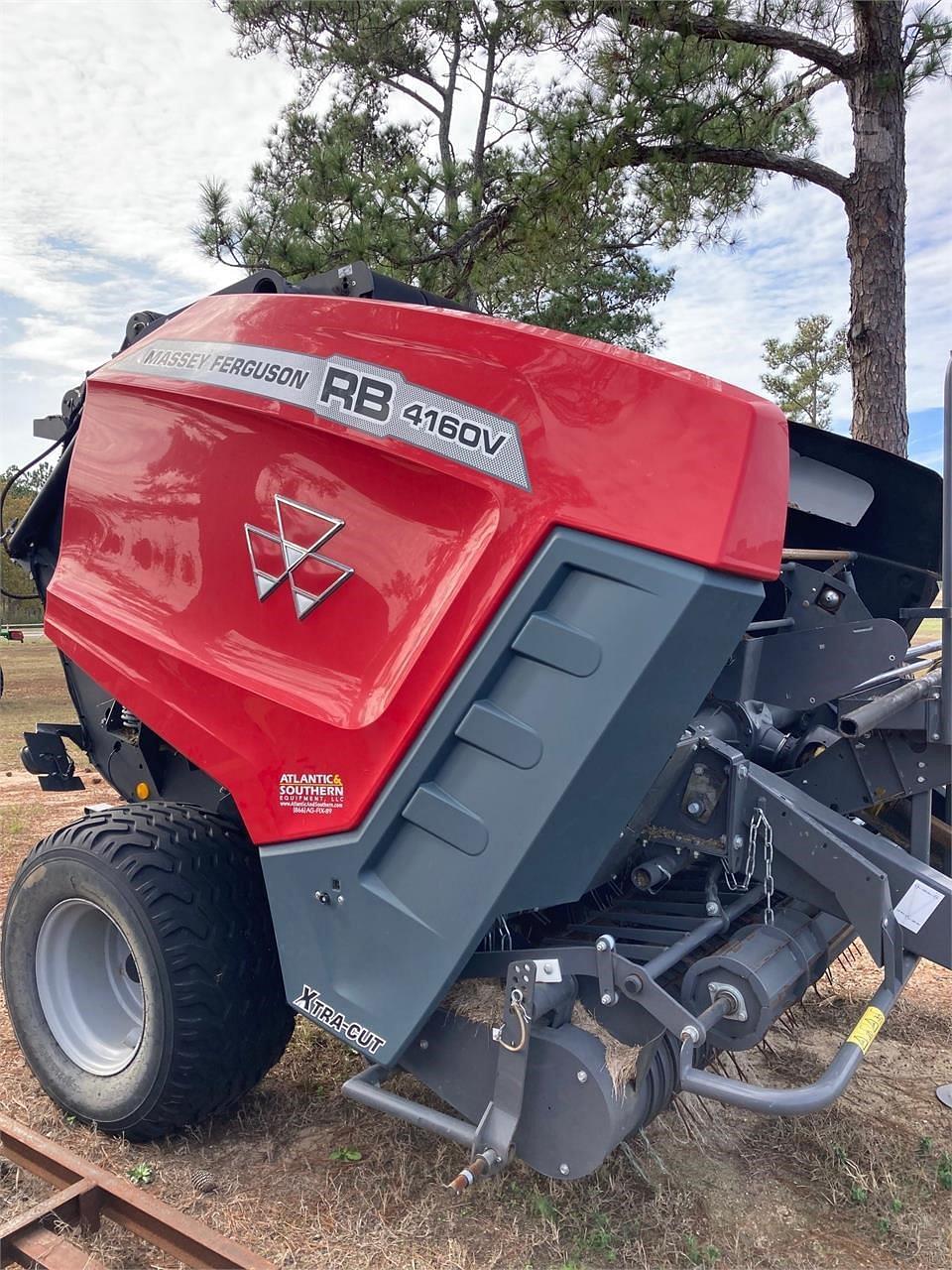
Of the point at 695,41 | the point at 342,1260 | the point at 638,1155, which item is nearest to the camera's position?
the point at 342,1260

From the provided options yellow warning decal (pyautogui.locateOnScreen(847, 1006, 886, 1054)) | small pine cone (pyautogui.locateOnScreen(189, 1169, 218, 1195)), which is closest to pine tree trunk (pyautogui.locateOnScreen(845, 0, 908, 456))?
yellow warning decal (pyautogui.locateOnScreen(847, 1006, 886, 1054))

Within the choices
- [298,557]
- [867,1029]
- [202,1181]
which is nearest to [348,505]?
[298,557]

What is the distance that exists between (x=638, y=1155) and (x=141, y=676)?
194 centimetres

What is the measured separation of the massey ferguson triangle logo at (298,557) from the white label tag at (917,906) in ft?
5.28

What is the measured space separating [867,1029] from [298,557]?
1750mm

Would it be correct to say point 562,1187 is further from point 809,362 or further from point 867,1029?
point 809,362

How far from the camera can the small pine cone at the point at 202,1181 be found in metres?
2.72

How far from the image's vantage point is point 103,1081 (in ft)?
9.66

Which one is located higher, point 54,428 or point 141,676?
point 54,428

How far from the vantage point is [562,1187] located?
2.72 m

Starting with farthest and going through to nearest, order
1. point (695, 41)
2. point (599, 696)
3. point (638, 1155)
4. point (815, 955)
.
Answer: point (695, 41) < point (638, 1155) < point (815, 955) < point (599, 696)

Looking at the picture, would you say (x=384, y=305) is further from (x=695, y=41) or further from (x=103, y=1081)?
(x=695, y=41)

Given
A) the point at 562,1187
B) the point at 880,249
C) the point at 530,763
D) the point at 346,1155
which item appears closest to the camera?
the point at 530,763

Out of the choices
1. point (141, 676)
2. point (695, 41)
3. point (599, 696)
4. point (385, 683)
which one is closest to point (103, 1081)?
point (141, 676)
